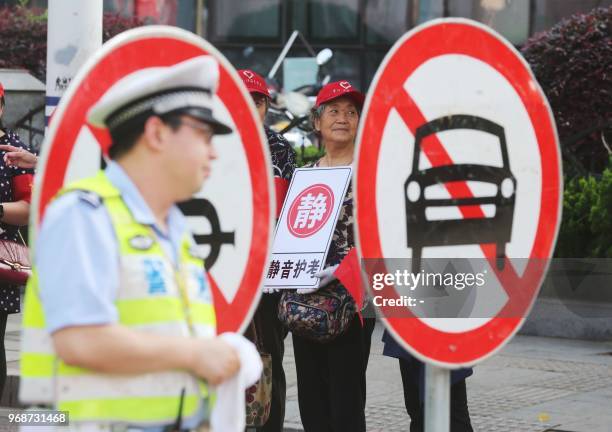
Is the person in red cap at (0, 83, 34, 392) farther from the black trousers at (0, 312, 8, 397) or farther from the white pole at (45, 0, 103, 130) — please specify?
the white pole at (45, 0, 103, 130)

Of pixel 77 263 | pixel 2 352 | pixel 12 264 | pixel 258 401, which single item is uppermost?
pixel 77 263

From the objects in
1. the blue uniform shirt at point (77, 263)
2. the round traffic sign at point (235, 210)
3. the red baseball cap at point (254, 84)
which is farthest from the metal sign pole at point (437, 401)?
the red baseball cap at point (254, 84)

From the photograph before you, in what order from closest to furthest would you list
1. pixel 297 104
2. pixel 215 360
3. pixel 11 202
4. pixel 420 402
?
pixel 215 360
pixel 420 402
pixel 11 202
pixel 297 104

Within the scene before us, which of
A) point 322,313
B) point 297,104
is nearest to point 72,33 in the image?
point 322,313

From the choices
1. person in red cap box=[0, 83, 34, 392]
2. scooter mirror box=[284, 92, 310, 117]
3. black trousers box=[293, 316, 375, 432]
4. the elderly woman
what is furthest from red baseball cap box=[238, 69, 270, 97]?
scooter mirror box=[284, 92, 310, 117]

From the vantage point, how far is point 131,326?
2377 millimetres

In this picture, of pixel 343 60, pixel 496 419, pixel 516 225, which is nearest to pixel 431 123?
pixel 516 225

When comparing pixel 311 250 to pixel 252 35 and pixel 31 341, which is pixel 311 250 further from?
pixel 252 35

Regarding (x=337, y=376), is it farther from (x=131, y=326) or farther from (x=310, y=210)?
(x=131, y=326)

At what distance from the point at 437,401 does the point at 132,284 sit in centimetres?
100

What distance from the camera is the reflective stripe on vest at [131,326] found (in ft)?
7.80

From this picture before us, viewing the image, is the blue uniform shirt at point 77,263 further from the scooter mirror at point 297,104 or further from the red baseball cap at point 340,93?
the scooter mirror at point 297,104

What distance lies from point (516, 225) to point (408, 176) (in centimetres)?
33

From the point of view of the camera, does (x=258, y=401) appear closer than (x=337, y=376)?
No
